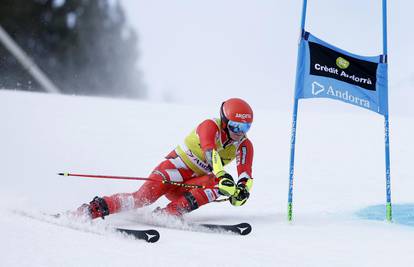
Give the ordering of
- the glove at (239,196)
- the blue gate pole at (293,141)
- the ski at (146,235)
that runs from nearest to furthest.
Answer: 1. the ski at (146,235)
2. the glove at (239,196)
3. the blue gate pole at (293,141)

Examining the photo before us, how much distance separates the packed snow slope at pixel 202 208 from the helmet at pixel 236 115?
0.81 m

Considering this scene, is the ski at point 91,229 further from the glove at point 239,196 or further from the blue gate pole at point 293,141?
the blue gate pole at point 293,141

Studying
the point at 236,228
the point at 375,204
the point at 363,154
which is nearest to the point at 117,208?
the point at 236,228

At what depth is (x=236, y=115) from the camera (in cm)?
455

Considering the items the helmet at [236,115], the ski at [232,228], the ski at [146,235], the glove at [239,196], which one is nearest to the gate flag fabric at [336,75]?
the helmet at [236,115]

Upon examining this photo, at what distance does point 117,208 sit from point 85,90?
2547 centimetres

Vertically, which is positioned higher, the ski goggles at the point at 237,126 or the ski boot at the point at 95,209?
the ski goggles at the point at 237,126

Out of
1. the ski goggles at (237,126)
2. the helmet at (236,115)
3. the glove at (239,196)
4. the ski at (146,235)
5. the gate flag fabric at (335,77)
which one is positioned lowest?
the ski at (146,235)

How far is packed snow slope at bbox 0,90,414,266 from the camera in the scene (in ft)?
11.2

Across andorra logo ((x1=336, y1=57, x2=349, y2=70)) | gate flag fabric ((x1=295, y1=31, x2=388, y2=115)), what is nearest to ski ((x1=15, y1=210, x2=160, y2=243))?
gate flag fabric ((x1=295, y1=31, x2=388, y2=115))

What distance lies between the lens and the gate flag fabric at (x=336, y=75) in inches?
190

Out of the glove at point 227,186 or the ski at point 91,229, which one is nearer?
the ski at point 91,229

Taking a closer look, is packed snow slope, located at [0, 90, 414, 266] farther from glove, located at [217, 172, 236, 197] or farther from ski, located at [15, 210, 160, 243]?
glove, located at [217, 172, 236, 197]

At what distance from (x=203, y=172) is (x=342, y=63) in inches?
60.1
